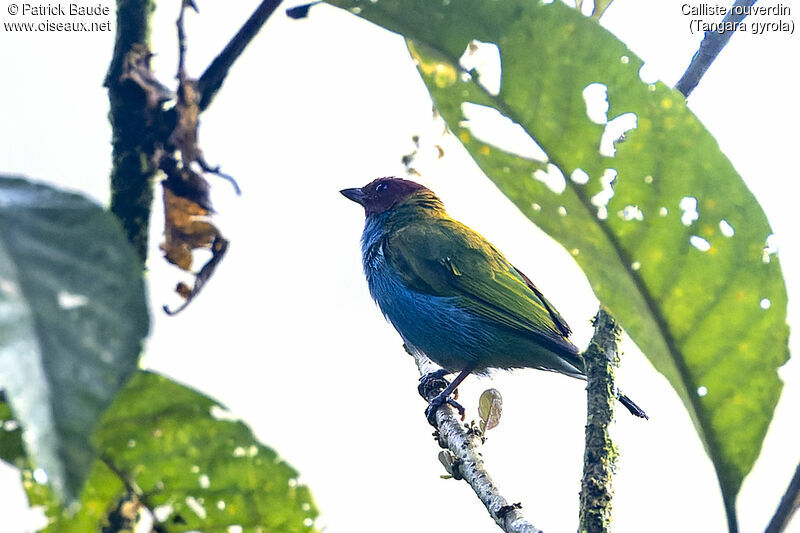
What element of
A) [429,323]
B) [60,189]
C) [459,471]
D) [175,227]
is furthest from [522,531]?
[429,323]

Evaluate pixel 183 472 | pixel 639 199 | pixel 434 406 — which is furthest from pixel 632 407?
pixel 183 472

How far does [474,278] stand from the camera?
4.66m

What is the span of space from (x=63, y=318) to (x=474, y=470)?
2077 millimetres

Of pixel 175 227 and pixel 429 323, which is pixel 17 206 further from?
pixel 429 323

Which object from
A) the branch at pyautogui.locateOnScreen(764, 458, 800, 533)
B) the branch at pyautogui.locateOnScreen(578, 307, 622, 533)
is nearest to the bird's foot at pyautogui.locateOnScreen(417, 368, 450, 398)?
the branch at pyautogui.locateOnScreen(578, 307, 622, 533)

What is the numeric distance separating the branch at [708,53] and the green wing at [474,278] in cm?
264

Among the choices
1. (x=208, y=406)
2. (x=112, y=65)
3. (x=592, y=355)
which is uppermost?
(x=592, y=355)

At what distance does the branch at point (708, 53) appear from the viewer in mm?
1854

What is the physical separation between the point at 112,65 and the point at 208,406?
1.54 ft

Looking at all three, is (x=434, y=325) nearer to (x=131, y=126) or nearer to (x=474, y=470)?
(x=474, y=470)

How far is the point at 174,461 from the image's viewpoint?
4.09 ft

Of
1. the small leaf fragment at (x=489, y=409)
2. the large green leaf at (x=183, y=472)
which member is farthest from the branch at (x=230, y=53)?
the small leaf fragment at (x=489, y=409)

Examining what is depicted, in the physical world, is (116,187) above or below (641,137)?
below

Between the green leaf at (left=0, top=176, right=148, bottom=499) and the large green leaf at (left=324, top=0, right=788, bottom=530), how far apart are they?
1.90 ft
